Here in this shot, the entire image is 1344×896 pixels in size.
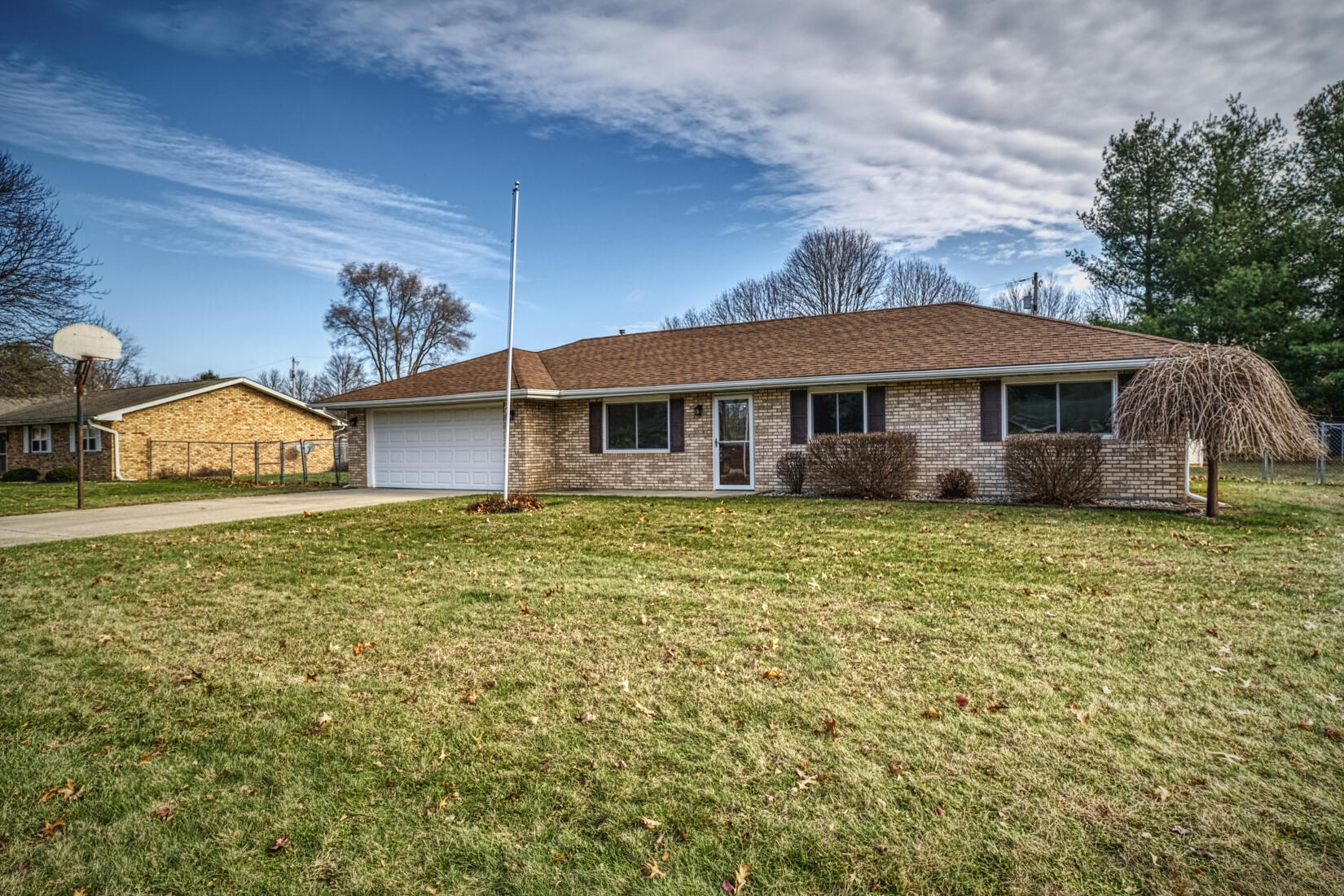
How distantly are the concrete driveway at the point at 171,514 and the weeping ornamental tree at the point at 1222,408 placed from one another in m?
13.2

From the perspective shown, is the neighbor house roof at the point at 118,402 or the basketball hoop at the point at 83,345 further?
the neighbor house roof at the point at 118,402

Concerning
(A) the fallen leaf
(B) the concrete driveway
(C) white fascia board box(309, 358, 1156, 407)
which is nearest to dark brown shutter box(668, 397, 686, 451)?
(C) white fascia board box(309, 358, 1156, 407)

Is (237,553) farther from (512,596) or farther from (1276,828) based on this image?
(1276,828)

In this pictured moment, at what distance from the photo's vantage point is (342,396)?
18.5 m

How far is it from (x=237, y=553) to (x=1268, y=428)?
13.6m

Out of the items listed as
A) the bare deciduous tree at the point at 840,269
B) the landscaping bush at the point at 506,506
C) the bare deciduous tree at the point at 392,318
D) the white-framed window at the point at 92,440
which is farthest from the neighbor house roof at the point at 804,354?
the bare deciduous tree at the point at 392,318

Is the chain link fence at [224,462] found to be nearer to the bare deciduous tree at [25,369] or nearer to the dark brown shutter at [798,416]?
the bare deciduous tree at [25,369]

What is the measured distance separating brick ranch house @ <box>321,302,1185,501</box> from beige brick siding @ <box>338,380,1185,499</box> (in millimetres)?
29

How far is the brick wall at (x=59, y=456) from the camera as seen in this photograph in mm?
23641

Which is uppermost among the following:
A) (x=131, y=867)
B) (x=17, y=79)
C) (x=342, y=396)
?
Answer: (x=17, y=79)

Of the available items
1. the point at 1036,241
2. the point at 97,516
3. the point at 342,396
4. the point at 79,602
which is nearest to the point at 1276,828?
the point at 79,602

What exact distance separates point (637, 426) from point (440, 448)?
5.39m

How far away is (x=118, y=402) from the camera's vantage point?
2603 centimetres

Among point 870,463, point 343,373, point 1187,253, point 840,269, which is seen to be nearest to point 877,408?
point 870,463
